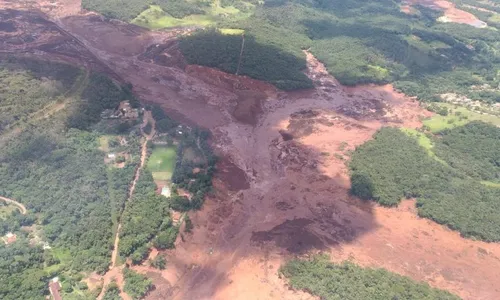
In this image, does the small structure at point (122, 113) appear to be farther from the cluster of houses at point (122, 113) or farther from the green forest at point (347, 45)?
the green forest at point (347, 45)

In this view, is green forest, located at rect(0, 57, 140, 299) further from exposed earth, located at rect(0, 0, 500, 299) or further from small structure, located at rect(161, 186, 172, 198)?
exposed earth, located at rect(0, 0, 500, 299)

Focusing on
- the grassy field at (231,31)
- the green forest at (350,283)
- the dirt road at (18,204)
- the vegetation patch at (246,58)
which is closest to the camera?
the green forest at (350,283)

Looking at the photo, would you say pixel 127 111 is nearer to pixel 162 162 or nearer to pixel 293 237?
pixel 162 162

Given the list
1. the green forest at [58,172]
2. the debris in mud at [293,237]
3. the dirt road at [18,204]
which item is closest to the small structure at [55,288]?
the green forest at [58,172]

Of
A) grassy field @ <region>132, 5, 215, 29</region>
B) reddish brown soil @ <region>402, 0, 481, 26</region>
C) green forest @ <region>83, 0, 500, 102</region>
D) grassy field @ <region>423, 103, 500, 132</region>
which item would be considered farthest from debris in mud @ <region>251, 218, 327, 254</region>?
reddish brown soil @ <region>402, 0, 481, 26</region>

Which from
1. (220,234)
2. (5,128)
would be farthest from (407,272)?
(5,128)

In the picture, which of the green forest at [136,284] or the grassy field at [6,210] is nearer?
the green forest at [136,284]
